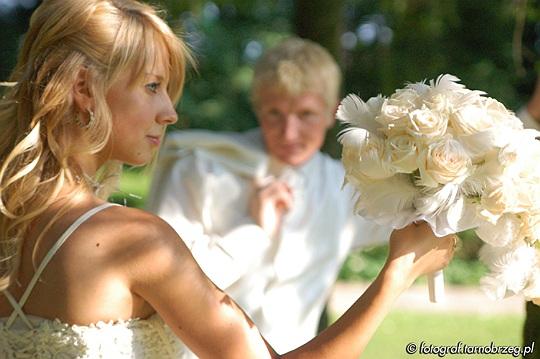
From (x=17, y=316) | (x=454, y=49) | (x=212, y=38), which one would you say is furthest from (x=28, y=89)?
(x=212, y=38)

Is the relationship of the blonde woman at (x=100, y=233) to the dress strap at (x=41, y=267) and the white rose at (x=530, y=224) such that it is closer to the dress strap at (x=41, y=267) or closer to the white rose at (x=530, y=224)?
the dress strap at (x=41, y=267)

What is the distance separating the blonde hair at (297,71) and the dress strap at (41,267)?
206 centimetres

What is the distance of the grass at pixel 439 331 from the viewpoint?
8828 millimetres

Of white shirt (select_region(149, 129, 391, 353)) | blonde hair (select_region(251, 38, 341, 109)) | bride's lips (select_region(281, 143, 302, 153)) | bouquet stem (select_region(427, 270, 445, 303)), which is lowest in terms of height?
white shirt (select_region(149, 129, 391, 353))

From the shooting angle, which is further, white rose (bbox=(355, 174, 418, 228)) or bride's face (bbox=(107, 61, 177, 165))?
bride's face (bbox=(107, 61, 177, 165))

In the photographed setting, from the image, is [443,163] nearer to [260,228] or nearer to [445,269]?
[260,228]

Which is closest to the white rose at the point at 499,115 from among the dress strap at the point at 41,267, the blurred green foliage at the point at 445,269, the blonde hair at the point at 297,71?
the dress strap at the point at 41,267

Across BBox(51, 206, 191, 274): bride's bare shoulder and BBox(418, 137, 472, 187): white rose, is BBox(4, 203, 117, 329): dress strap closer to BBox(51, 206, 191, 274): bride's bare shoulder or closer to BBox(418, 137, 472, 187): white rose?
BBox(51, 206, 191, 274): bride's bare shoulder

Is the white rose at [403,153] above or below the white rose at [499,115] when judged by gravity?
below

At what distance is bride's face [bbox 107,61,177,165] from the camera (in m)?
2.84

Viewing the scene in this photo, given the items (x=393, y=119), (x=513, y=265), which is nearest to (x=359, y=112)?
(x=393, y=119)

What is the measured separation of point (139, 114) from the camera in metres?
2.87

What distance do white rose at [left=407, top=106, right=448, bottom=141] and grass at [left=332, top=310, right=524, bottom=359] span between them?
5.98 meters

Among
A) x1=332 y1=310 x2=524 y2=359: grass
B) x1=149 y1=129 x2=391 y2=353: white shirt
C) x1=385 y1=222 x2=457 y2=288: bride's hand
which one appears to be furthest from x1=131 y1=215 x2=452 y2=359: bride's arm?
x1=332 y1=310 x2=524 y2=359: grass
